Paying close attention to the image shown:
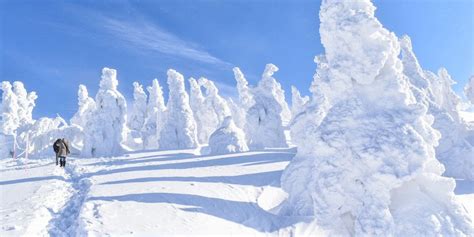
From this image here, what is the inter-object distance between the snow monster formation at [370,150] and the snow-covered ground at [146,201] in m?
2.09

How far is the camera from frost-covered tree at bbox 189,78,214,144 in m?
68.9

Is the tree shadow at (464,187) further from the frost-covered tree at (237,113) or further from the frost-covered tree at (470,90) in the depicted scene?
the frost-covered tree at (237,113)

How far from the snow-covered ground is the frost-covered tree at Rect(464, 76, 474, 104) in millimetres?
29740

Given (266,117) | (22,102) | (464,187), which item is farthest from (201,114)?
(464,187)

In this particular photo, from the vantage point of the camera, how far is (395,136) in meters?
16.2

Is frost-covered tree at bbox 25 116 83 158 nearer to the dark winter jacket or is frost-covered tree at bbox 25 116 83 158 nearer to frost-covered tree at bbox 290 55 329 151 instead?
the dark winter jacket

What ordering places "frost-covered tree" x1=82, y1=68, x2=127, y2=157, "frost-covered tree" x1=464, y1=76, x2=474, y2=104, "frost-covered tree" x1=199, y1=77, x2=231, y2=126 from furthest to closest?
"frost-covered tree" x1=199, y1=77, x2=231, y2=126, "frost-covered tree" x1=464, y1=76, x2=474, y2=104, "frost-covered tree" x1=82, y1=68, x2=127, y2=157

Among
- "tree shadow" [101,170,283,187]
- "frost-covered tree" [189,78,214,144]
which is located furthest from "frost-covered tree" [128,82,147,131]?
"tree shadow" [101,170,283,187]

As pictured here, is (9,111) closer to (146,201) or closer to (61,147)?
(61,147)

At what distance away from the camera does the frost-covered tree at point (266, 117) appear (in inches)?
1877

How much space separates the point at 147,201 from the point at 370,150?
979 centimetres

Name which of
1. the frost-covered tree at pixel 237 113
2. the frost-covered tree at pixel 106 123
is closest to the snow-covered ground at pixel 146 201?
the frost-covered tree at pixel 106 123

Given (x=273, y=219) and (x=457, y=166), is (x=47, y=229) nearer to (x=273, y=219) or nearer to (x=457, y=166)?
(x=273, y=219)

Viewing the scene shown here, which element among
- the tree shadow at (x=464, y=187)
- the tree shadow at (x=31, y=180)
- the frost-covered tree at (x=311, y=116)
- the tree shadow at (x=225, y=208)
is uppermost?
the frost-covered tree at (x=311, y=116)
